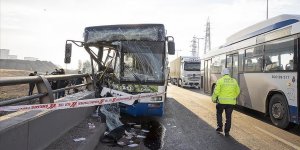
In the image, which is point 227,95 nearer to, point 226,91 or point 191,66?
point 226,91

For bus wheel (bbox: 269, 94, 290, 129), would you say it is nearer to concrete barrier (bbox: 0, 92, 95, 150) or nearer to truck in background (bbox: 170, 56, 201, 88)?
concrete barrier (bbox: 0, 92, 95, 150)

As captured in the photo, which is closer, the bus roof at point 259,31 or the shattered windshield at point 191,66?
the bus roof at point 259,31

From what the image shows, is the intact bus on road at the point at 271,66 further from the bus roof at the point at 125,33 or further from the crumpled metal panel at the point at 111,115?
the crumpled metal panel at the point at 111,115

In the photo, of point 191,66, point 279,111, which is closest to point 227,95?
point 279,111

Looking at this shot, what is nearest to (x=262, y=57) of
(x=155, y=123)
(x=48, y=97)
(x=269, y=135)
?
→ (x=269, y=135)

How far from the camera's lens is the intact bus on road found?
9.00 meters

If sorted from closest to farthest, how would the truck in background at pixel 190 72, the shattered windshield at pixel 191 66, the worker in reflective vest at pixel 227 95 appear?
the worker in reflective vest at pixel 227 95 < the truck in background at pixel 190 72 < the shattered windshield at pixel 191 66

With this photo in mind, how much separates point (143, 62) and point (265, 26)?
4634 mm

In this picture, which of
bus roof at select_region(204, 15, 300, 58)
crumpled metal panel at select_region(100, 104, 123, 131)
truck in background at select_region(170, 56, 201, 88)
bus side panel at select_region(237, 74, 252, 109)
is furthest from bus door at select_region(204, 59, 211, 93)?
truck in background at select_region(170, 56, 201, 88)

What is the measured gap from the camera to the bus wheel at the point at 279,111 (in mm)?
9383

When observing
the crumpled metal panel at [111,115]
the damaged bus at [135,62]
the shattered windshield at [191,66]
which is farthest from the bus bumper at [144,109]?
the shattered windshield at [191,66]

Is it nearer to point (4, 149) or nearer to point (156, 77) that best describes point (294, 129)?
point (156, 77)

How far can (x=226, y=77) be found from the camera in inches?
346

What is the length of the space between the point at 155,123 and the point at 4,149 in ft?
21.8
